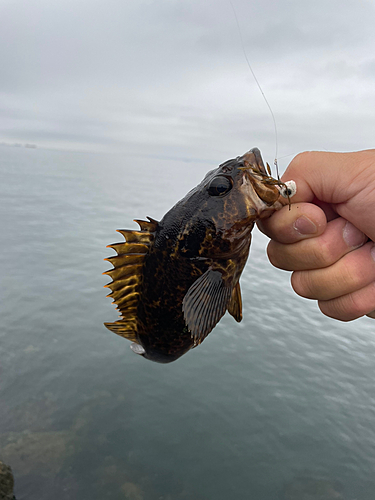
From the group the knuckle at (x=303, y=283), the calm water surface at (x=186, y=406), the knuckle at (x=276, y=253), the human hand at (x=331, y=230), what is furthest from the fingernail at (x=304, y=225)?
the calm water surface at (x=186, y=406)

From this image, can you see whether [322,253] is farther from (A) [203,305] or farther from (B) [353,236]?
(A) [203,305]

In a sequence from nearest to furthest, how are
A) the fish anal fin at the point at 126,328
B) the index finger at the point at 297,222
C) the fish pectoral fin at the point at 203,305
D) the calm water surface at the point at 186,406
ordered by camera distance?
the fish pectoral fin at the point at 203,305, the index finger at the point at 297,222, the fish anal fin at the point at 126,328, the calm water surface at the point at 186,406

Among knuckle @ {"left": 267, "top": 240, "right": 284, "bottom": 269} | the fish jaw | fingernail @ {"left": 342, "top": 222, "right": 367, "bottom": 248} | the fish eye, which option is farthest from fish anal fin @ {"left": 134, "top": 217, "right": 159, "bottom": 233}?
fingernail @ {"left": 342, "top": 222, "right": 367, "bottom": 248}

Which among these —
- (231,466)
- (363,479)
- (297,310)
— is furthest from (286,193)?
(297,310)

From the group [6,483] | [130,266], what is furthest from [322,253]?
[6,483]

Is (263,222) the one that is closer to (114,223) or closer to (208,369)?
(208,369)

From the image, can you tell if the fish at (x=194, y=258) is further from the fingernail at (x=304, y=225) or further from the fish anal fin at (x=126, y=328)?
the fingernail at (x=304, y=225)
